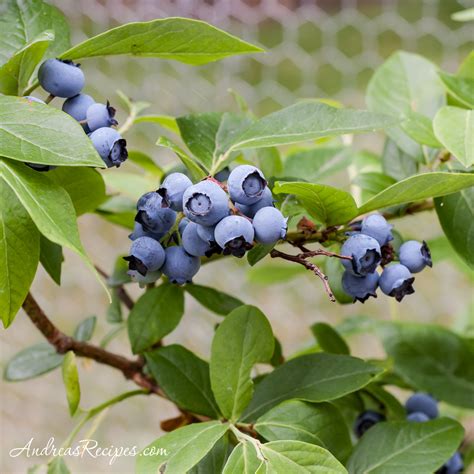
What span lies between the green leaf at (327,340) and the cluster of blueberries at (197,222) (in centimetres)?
25

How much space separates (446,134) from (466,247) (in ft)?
0.32

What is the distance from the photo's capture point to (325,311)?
3154 millimetres

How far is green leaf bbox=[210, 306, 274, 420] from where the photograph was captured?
56cm

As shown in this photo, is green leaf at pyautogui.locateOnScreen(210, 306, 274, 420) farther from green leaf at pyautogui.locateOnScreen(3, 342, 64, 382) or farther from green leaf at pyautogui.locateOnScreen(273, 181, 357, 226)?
green leaf at pyautogui.locateOnScreen(3, 342, 64, 382)

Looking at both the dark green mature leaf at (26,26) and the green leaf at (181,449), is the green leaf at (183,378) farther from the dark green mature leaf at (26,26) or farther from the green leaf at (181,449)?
the dark green mature leaf at (26,26)

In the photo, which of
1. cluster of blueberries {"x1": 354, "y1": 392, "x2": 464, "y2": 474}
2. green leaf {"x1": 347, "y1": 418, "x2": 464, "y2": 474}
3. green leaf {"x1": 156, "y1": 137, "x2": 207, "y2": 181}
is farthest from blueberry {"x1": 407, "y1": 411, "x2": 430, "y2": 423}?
green leaf {"x1": 156, "y1": 137, "x2": 207, "y2": 181}

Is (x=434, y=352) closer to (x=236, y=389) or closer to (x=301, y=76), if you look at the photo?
(x=236, y=389)

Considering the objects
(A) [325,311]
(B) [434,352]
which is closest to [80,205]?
(B) [434,352]

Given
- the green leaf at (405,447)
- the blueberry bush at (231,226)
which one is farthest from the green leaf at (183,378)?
the green leaf at (405,447)

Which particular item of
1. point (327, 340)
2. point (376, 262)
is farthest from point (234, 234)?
point (327, 340)

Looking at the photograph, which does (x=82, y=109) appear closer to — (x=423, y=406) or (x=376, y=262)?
(x=376, y=262)

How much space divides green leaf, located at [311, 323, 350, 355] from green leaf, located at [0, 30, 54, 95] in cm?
36

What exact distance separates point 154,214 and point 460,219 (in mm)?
246

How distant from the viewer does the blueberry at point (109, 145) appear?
0.46 metres
